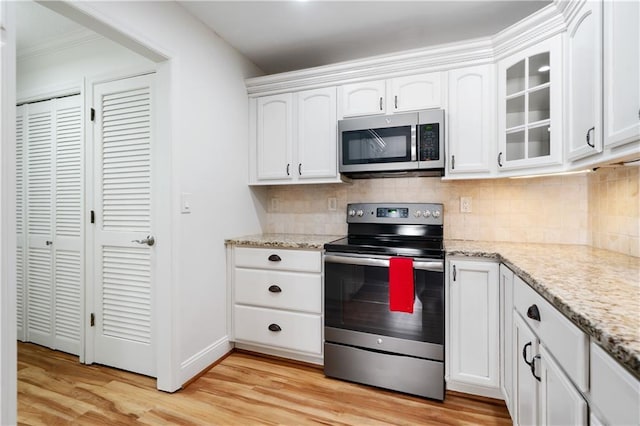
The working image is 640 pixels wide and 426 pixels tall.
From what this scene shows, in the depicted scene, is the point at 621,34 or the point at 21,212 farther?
the point at 21,212

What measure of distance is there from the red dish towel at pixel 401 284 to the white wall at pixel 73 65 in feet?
6.79

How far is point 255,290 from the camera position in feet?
8.16

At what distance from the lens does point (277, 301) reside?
2.42 m

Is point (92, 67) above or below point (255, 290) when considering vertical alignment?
above

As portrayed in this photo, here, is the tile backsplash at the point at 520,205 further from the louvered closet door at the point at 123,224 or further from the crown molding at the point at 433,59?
the louvered closet door at the point at 123,224

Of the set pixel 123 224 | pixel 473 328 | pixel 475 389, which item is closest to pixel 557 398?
pixel 473 328

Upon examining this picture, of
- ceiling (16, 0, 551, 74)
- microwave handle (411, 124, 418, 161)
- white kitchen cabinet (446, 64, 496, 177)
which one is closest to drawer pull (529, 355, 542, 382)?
white kitchen cabinet (446, 64, 496, 177)

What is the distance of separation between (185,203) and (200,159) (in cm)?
36

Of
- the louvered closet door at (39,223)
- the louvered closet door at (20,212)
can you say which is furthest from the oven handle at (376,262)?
the louvered closet door at (20,212)

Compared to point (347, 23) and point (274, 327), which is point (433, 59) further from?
point (274, 327)

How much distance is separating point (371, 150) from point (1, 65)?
1963 millimetres

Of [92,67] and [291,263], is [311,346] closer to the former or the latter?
[291,263]

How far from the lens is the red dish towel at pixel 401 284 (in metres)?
1.96

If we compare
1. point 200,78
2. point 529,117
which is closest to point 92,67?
point 200,78
